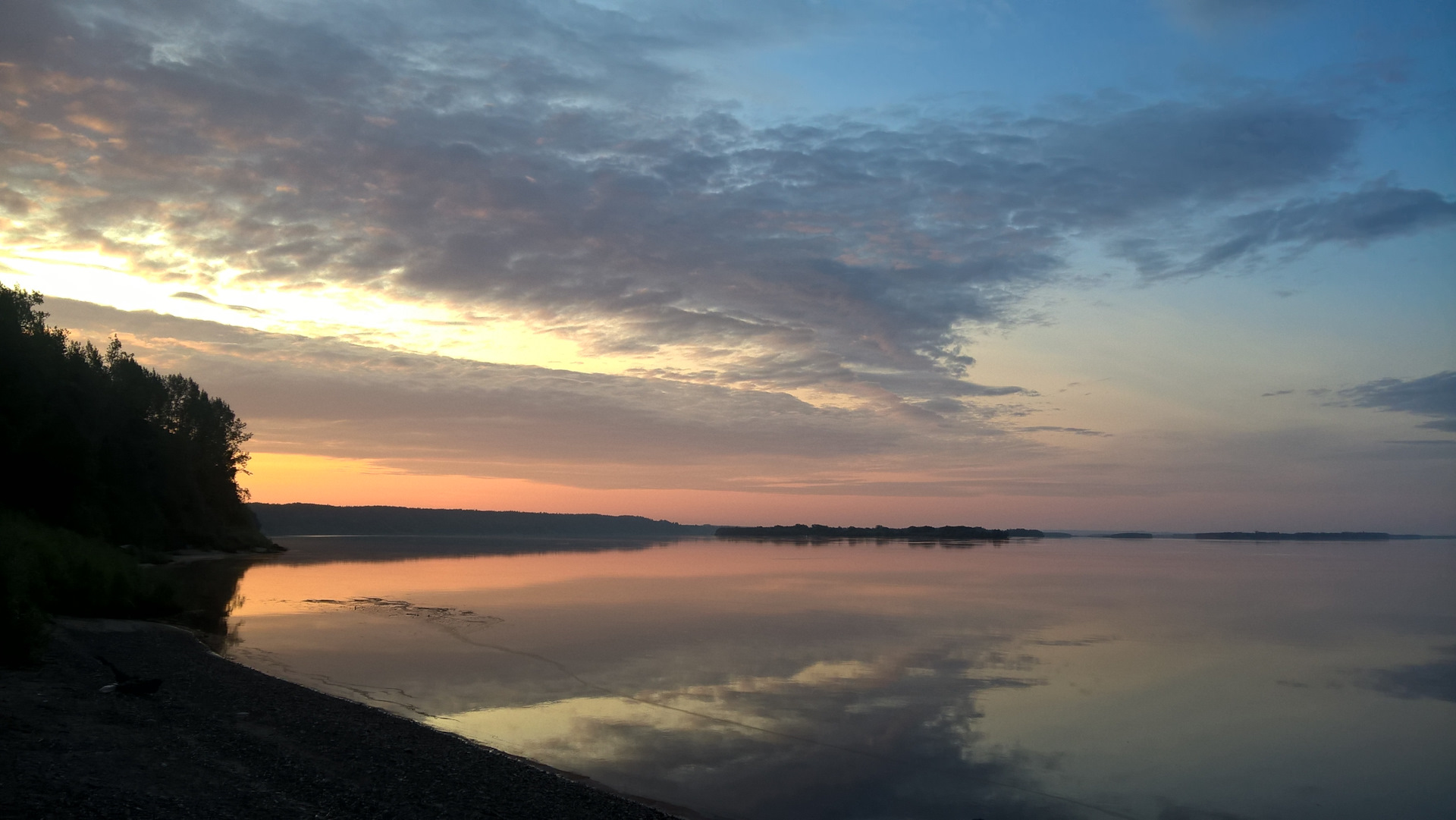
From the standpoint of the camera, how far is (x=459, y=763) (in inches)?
432

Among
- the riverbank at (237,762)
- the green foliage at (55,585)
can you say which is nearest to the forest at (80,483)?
the green foliage at (55,585)

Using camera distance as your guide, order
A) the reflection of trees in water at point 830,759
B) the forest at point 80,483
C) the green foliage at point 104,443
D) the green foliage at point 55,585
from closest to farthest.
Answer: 1. the reflection of trees in water at point 830,759
2. the green foliage at point 55,585
3. the forest at point 80,483
4. the green foliage at point 104,443

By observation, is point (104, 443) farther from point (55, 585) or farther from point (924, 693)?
point (924, 693)

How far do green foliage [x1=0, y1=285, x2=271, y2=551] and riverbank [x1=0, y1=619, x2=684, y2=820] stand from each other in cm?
2305

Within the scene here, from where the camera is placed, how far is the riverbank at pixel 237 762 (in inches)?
317

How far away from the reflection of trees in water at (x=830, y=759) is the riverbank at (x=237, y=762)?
171cm

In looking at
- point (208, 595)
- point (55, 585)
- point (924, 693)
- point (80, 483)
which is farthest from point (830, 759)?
point (80, 483)

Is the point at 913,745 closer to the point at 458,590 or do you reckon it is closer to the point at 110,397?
the point at 458,590

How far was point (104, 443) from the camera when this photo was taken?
1666 inches

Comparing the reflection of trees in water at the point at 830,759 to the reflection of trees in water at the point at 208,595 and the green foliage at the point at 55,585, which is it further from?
the reflection of trees in water at the point at 208,595

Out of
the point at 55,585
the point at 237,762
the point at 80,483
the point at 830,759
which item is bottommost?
the point at 830,759

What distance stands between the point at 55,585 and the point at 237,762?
1643 cm

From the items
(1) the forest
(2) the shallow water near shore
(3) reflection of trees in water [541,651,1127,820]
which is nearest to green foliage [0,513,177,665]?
(1) the forest

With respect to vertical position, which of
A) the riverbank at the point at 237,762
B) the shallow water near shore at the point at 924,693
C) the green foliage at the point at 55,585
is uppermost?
the green foliage at the point at 55,585
